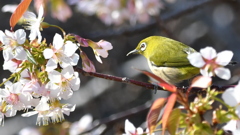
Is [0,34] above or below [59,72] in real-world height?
above

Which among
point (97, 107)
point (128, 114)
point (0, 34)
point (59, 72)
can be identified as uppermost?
point (0, 34)

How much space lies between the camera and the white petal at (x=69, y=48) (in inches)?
62.2

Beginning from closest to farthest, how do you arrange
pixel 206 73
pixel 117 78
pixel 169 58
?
1. pixel 206 73
2. pixel 117 78
3. pixel 169 58

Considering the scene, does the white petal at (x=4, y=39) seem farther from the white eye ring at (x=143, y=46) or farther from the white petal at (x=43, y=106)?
the white eye ring at (x=143, y=46)

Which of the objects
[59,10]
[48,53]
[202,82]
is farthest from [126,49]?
[202,82]

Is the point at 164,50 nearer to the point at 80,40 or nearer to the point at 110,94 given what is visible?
the point at 80,40

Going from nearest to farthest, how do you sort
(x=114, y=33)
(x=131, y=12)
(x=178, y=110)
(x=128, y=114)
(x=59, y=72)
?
(x=178, y=110), (x=59, y=72), (x=128, y=114), (x=131, y=12), (x=114, y=33)

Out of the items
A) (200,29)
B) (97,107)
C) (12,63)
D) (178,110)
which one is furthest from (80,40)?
(200,29)

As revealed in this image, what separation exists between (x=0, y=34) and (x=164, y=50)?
1.30 metres

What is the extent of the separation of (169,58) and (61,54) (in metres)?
1.16

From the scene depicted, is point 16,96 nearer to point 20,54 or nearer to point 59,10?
point 20,54

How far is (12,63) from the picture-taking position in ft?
5.45

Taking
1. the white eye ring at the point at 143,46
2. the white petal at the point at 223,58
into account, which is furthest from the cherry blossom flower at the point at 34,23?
the white eye ring at the point at 143,46

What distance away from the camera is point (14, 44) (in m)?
1.57
